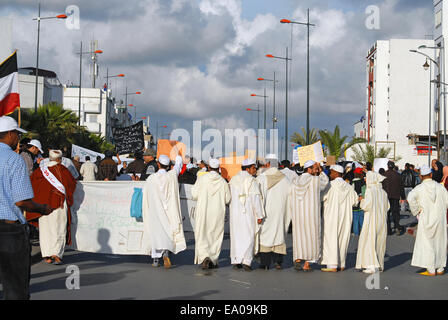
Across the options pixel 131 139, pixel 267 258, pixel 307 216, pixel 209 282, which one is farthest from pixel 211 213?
pixel 131 139

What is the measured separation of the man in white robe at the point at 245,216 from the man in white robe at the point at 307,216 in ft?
2.04

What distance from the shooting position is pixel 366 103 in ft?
330

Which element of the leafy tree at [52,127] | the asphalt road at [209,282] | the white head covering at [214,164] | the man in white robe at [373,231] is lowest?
the asphalt road at [209,282]

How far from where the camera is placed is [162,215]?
35.7 feet

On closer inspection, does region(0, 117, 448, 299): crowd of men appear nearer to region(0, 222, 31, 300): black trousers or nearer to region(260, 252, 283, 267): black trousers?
region(260, 252, 283, 267): black trousers

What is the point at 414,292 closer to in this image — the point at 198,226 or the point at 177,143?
the point at 198,226

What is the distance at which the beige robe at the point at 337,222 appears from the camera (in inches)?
425

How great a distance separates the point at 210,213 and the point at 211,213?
0.02 m

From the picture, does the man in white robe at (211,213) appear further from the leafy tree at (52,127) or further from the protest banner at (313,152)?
the leafy tree at (52,127)

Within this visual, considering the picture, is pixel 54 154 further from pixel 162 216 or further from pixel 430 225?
pixel 430 225

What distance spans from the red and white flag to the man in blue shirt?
888 cm

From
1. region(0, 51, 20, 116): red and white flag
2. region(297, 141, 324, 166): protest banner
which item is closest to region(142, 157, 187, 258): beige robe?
region(0, 51, 20, 116): red and white flag

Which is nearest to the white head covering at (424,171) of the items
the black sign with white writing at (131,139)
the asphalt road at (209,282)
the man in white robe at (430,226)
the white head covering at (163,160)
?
the man in white robe at (430,226)

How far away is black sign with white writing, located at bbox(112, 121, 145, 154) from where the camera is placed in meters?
26.0
